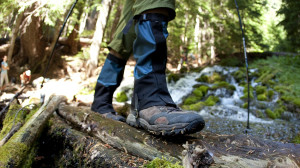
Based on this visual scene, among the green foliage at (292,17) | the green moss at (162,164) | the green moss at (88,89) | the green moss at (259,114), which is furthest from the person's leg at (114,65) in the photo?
the green foliage at (292,17)

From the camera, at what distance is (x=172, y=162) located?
1.20 m

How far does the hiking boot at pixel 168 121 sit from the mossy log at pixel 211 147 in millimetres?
82

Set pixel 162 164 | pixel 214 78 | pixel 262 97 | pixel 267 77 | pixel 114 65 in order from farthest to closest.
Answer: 1. pixel 214 78
2. pixel 267 77
3. pixel 262 97
4. pixel 114 65
5. pixel 162 164

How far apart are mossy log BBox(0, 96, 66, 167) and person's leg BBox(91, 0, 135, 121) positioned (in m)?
0.54

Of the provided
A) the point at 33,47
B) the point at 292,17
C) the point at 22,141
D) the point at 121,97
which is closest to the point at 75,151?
the point at 22,141

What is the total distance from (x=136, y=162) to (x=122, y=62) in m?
1.42

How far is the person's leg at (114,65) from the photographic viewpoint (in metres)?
2.33

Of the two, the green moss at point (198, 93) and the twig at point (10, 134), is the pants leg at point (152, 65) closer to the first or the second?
the twig at point (10, 134)

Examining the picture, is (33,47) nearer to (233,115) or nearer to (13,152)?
(233,115)

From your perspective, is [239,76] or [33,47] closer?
[33,47]

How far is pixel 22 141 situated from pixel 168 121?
1.15 meters

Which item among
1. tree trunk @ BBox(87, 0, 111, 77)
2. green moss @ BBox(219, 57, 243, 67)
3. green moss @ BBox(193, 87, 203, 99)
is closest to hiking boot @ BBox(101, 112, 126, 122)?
green moss @ BBox(193, 87, 203, 99)

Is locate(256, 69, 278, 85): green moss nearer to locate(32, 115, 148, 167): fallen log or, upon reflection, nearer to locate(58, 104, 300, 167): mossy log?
locate(58, 104, 300, 167): mossy log

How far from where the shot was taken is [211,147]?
136cm
